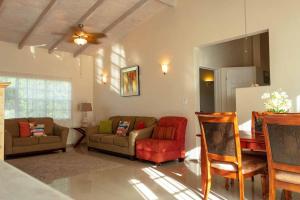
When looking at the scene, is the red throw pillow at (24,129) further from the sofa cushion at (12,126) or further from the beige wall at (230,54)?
the beige wall at (230,54)

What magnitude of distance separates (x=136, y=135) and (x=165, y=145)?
0.80 metres

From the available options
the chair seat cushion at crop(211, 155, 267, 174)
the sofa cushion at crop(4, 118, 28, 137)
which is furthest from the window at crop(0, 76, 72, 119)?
the chair seat cushion at crop(211, 155, 267, 174)

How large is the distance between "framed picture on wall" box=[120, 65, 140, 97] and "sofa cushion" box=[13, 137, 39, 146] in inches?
99.7

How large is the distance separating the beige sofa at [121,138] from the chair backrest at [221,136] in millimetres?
2586


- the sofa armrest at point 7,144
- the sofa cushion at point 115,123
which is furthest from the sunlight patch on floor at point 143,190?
the sofa armrest at point 7,144

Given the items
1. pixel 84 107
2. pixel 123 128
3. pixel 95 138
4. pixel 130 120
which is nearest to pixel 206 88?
pixel 130 120

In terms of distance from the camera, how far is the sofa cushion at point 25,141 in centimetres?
547

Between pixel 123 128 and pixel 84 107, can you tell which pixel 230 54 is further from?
pixel 84 107

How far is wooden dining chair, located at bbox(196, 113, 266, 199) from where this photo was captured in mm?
2438

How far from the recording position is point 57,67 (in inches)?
280

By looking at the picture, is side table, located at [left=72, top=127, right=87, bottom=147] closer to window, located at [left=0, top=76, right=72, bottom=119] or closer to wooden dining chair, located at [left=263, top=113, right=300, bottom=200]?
window, located at [left=0, top=76, right=72, bottom=119]

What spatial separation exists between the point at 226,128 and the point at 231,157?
0.31m

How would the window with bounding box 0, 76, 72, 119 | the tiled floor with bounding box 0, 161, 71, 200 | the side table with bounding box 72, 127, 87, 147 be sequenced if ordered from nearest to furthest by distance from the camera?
the tiled floor with bounding box 0, 161, 71, 200 < the window with bounding box 0, 76, 72, 119 < the side table with bounding box 72, 127, 87, 147

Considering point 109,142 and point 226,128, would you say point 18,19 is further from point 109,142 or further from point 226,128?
point 226,128
